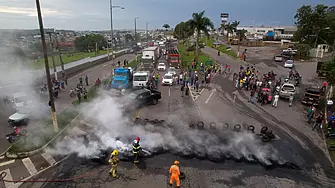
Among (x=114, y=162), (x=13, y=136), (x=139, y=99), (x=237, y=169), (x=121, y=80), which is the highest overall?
(x=121, y=80)

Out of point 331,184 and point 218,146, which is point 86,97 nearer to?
point 218,146

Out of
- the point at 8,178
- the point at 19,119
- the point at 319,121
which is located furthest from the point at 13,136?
the point at 319,121

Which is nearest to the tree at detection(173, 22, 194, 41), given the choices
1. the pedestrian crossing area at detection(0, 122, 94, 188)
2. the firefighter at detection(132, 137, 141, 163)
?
the firefighter at detection(132, 137, 141, 163)

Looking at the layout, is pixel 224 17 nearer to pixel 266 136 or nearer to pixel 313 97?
pixel 313 97

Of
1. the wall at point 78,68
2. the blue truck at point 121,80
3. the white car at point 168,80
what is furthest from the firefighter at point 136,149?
the wall at point 78,68

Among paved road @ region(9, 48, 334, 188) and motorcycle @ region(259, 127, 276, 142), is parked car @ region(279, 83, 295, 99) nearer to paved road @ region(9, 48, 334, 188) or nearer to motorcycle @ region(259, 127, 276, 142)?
paved road @ region(9, 48, 334, 188)

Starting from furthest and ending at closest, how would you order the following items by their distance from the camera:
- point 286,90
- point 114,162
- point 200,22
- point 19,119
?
point 200,22, point 286,90, point 19,119, point 114,162

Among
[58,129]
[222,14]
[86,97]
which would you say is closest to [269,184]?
[58,129]

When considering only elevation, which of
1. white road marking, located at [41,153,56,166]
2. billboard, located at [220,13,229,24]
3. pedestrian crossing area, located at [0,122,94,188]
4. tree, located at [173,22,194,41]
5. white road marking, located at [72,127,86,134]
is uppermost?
billboard, located at [220,13,229,24]
